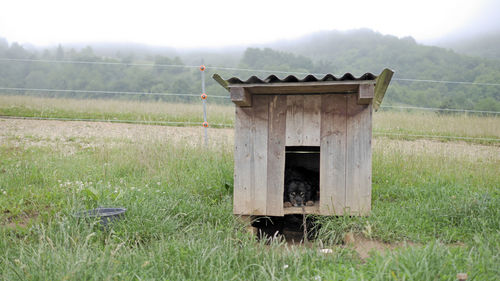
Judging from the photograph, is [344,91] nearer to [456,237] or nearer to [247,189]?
[247,189]

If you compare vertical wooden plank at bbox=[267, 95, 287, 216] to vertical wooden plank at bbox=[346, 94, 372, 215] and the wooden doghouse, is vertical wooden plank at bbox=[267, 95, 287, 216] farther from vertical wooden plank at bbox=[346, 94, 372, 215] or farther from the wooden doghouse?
vertical wooden plank at bbox=[346, 94, 372, 215]

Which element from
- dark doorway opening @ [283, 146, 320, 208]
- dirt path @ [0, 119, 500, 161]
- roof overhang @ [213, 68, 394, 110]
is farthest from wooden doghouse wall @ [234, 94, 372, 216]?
dirt path @ [0, 119, 500, 161]

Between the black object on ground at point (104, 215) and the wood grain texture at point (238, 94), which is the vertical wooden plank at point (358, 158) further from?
the black object on ground at point (104, 215)

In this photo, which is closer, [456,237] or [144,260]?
[144,260]

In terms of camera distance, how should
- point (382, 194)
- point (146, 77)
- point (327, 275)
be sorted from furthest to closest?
point (146, 77) → point (382, 194) → point (327, 275)

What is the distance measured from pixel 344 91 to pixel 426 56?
23.7 m

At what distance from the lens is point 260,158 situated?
423 cm

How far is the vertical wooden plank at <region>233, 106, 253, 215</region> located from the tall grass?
Result: 22 centimetres

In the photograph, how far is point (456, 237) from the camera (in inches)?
135

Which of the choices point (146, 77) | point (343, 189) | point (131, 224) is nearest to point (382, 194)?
point (343, 189)

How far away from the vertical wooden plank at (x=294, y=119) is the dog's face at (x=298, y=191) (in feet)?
2.81

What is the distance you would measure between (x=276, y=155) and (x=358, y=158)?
3.17 ft

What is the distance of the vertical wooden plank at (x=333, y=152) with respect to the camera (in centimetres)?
409

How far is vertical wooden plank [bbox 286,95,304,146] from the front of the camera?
4168 mm
